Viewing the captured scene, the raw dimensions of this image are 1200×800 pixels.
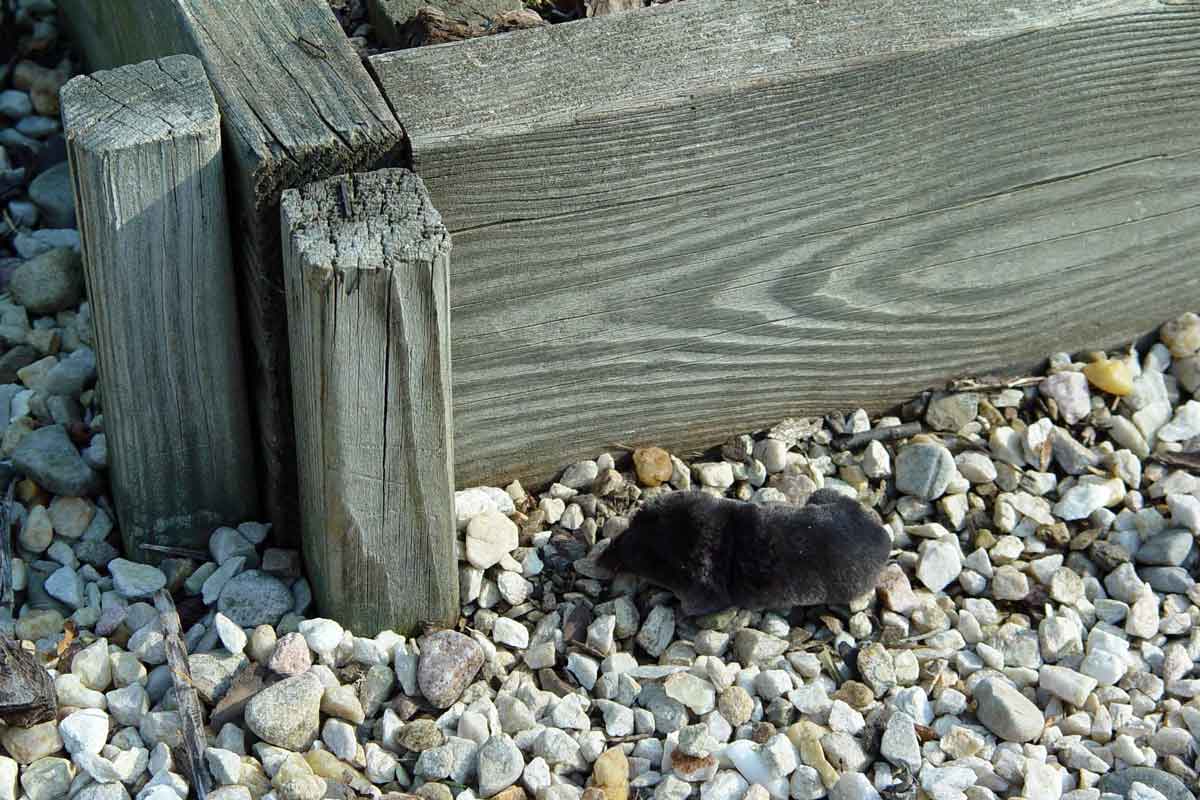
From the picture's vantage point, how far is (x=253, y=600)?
2.43 m

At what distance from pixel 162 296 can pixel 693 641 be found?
109 cm

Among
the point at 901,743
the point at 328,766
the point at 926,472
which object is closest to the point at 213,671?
the point at 328,766

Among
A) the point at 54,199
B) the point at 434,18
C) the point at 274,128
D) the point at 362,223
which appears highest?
the point at 434,18

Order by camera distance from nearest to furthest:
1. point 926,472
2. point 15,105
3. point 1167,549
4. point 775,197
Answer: point 775,197, point 1167,549, point 926,472, point 15,105

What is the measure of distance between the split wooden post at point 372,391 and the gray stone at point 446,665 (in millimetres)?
87

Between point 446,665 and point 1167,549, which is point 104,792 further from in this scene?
point 1167,549

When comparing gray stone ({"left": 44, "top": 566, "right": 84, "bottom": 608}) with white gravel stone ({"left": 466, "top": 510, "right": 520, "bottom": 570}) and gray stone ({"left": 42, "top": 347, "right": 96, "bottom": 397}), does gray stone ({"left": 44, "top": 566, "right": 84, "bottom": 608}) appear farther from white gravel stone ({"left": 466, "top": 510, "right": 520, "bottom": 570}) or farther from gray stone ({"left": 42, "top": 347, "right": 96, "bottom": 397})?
white gravel stone ({"left": 466, "top": 510, "right": 520, "bottom": 570})

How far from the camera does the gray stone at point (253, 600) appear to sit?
241 centimetres

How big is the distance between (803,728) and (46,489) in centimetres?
150

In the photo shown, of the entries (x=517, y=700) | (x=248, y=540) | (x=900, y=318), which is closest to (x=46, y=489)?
(x=248, y=540)

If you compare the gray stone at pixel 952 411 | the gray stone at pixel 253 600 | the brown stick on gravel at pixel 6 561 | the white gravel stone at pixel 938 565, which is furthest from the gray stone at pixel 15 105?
the white gravel stone at pixel 938 565

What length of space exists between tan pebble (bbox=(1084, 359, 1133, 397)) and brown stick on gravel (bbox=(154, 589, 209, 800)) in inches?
79.1

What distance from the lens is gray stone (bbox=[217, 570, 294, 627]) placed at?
94.8 inches

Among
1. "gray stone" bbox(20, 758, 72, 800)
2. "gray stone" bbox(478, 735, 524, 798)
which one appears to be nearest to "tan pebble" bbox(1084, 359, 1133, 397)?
"gray stone" bbox(478, 735, 524, 798)
